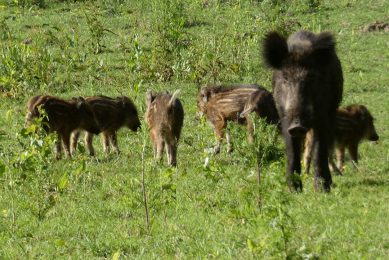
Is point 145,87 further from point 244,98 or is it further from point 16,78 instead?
point 244,98

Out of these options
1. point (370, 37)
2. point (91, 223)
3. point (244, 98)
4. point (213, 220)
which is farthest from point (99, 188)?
point (370, 37)

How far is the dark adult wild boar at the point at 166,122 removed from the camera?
482 inches

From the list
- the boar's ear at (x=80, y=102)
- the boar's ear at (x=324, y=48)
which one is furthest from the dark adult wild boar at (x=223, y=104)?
the boar's ear at (x=324, y=48)

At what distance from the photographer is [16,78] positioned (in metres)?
17.5

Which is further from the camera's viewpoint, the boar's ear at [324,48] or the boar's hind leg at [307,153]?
the boar's hind leg at [307,153]

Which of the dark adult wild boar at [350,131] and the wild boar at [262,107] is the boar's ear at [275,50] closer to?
the dark adult wild boar at [350,131]

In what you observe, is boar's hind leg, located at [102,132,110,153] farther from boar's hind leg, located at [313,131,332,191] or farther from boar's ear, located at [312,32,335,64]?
boar's ear, located at [312,32,335,64]

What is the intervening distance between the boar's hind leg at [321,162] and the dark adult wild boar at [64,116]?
456cm

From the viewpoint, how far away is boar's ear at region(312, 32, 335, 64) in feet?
31.1

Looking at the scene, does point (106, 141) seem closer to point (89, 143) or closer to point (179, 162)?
point (89, 143)

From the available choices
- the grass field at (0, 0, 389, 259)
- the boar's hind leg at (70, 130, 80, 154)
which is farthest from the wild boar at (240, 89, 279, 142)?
the boar's hind leg at (70, 130, 80, 154)

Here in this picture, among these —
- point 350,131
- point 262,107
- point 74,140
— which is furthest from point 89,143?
point 350,131

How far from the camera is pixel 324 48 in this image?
9461 mm

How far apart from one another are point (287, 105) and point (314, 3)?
1471 centimetres
